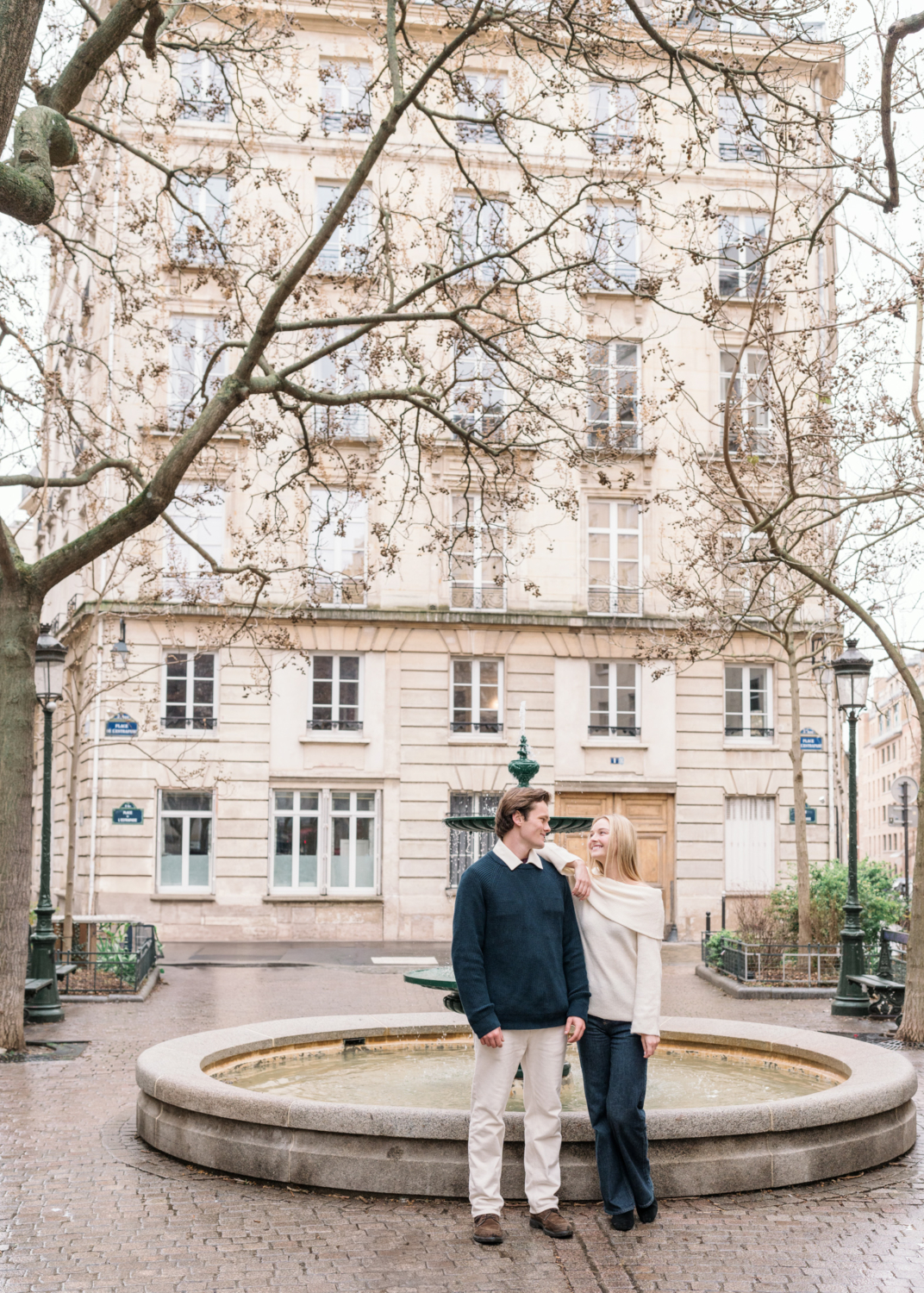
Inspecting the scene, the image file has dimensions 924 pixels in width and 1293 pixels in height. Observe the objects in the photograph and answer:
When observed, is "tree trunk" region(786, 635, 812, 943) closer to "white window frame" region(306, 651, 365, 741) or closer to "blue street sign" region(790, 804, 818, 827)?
"blue street sign" region(790, 804, 818, 827)

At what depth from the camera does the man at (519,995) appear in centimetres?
666

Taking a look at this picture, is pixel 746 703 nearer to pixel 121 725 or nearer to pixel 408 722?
pixel 408 722

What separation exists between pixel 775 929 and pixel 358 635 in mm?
11655

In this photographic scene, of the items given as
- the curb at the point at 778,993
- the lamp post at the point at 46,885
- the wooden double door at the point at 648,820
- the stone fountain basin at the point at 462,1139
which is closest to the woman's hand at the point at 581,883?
the stone fountain basin at the point at 462,1139

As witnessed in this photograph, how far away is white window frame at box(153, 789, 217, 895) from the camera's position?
29.1 metres

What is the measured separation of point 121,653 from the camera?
27.2m

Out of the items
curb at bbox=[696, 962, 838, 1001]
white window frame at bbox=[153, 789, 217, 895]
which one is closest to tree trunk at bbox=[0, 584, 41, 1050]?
curb at bbox=[696, 962, 838, 1001]

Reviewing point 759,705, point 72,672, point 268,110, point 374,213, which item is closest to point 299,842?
point 72,672

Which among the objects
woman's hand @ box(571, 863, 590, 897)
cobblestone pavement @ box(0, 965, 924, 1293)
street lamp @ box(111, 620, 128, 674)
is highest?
street lamp @ box(111, 620, 128, 674)

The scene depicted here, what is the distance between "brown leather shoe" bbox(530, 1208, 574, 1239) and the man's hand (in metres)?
0.84

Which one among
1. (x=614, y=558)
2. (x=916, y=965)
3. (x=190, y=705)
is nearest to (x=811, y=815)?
(x=614, y=558)

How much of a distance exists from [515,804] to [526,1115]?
1.54m

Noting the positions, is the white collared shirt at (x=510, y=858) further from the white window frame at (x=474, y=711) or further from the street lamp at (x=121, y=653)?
the white window frame at (x=474, y=711)

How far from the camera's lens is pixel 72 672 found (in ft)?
84.9
